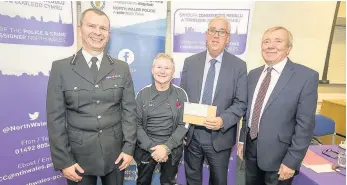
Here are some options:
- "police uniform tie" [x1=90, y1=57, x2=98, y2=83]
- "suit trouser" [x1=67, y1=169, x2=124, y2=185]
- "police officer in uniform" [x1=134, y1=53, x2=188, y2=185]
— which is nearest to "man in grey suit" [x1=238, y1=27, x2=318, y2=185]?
"police officer in uniform" [x1=134, y1=53, x2=188, y2=185]

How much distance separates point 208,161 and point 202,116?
1.64 ft

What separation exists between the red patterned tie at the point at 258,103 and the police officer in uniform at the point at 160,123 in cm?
60

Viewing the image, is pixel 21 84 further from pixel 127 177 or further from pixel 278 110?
pixel 278 110

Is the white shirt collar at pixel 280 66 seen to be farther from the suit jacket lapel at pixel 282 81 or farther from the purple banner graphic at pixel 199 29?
the purple banner graphic at pixel 199 29

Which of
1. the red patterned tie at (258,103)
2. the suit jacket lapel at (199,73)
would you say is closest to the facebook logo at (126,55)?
the suit jacket lapel at (199,73)

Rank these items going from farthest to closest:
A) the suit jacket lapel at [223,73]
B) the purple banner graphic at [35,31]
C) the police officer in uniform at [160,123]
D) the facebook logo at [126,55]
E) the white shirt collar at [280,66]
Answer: the facebook logo at [126,55]
the purple banner graphic at [35,31]
the suit jacket lapel at [223,73]
the police officer in uniform at [160,123]
the white shirt collar at [280,66]

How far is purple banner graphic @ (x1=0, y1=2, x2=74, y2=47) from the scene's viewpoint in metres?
2.31

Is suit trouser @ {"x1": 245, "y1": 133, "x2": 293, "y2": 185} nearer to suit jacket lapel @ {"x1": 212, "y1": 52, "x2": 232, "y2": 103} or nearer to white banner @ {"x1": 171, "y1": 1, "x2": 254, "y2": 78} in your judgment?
suit jacket lapel @ {"x1": 212, "y1": 52, "x2": 232, "y2": 103}

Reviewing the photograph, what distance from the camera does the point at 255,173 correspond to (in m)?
2.08

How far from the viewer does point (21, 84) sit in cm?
249

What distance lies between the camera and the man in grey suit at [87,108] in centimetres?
166

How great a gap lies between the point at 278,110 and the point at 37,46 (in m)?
2.47

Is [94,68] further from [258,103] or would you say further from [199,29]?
[199,29]

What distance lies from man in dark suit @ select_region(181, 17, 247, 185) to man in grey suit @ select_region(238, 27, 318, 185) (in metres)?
0.19
